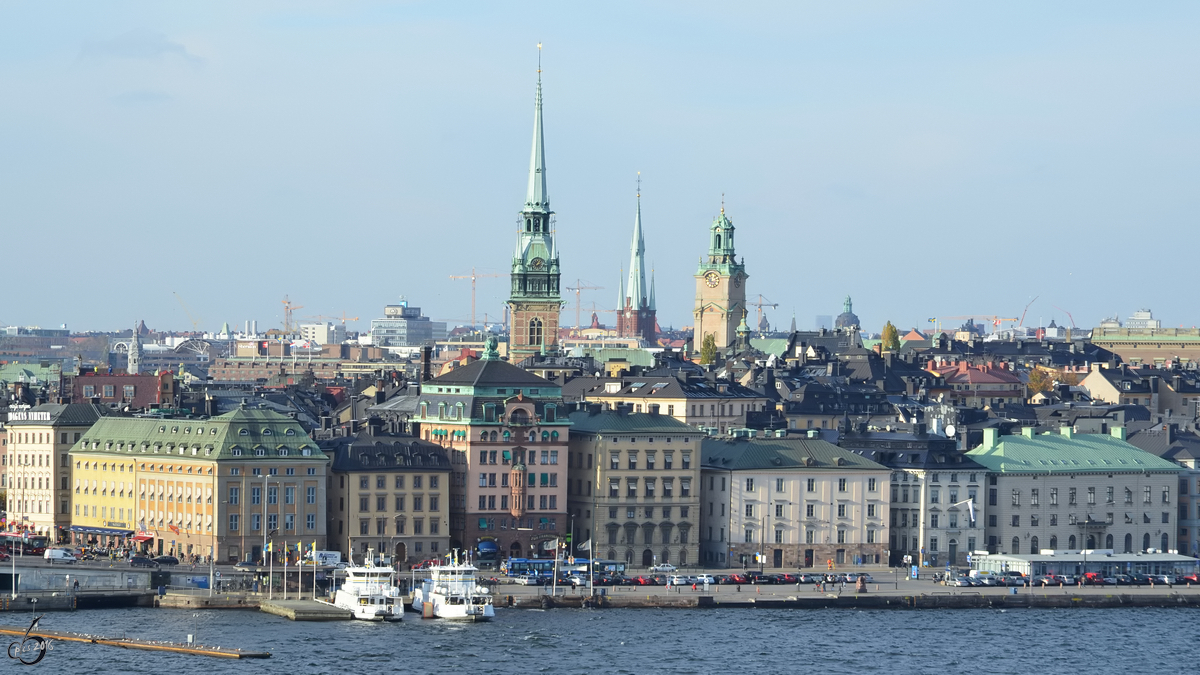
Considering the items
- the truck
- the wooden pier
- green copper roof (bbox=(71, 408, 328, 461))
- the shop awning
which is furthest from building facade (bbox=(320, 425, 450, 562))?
the wooden pier

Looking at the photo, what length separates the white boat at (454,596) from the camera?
118m

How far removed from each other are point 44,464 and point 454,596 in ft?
109

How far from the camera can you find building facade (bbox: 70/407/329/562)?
128125 millimetres

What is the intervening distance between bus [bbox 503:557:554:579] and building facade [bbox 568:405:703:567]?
A: 14.0 ft

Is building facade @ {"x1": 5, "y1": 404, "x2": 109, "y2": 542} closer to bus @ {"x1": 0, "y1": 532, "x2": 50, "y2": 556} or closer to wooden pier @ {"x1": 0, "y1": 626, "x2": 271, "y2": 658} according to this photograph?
bus @ {"x1": 0, "y1": 532, "x2": 50, "y2": 556}

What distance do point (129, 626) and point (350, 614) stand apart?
372 inches

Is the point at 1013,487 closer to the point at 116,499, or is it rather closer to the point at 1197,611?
the point at 1197,611

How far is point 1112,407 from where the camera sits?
18138cm

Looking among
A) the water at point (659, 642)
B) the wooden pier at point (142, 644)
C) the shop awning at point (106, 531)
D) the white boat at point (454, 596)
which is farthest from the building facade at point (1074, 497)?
the wooden pier at point (142, 644)

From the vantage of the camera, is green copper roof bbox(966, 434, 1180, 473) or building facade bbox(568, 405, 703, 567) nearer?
building facade bbox(568, 405, 703, 567)

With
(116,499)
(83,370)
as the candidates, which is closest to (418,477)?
(116,499)

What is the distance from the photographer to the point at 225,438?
424ft

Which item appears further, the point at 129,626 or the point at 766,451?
the point at 766,451

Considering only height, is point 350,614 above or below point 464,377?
below
